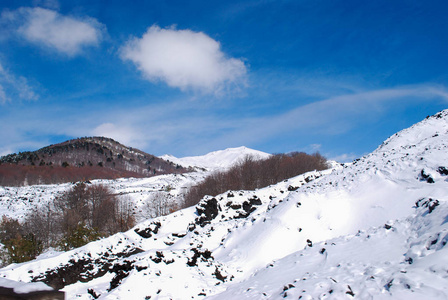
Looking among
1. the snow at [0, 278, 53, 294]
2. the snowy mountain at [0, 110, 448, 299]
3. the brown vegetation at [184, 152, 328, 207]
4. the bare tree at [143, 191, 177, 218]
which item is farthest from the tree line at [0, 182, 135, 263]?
the snow at [0, 278, 53, 294]

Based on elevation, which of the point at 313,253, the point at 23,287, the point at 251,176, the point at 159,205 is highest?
the point at 251,176

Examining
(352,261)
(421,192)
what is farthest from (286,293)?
(421,192)

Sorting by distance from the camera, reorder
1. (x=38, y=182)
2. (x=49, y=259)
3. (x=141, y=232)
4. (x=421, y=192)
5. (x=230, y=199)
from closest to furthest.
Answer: (x=421, y=192)
(x=49, y=259)
(x=141, y=232)
(x=230, y=199)
(x=38, y=182)

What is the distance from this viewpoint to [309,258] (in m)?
11.1

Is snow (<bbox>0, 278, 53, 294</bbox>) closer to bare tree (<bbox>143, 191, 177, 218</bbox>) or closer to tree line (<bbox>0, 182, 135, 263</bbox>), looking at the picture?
tree line (<bbox>0, 182, 135, 263</bbox>)

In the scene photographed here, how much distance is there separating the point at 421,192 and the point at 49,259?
2384cm

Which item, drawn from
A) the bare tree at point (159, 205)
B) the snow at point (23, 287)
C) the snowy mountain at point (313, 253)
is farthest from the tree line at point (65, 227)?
the snow at point (23, 287)

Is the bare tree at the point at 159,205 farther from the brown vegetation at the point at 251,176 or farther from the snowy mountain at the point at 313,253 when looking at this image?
the snowy mountain at the point at 313,253

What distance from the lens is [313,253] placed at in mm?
11508

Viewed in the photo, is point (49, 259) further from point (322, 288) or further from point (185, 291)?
point (322, 288)

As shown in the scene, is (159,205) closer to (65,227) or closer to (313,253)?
(65,227)

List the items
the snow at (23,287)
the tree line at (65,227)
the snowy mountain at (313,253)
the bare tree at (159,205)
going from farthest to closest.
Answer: the bare tree at (159,205), the tree line at (65,227), the snowy mountain at (313,253), the snow at (23,287)

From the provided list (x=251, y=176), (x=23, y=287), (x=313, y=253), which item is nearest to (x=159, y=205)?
(x=251, y=176)

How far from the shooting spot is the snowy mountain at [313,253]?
23.6 feet
